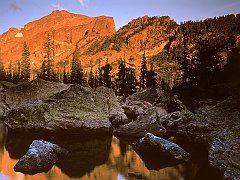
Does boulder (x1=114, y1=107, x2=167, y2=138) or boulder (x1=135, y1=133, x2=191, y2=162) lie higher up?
boulder (x1=114, y1=107, x2=167, y2=138)

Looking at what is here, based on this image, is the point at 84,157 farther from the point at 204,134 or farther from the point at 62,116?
the point at 204,134

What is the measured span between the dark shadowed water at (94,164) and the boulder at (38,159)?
32cm

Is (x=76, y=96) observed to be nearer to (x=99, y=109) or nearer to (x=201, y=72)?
(x=99, y=109)

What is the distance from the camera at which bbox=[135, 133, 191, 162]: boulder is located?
14.2 metres

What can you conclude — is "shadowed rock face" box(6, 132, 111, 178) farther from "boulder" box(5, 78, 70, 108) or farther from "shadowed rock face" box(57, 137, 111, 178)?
"boulder" box(5, 78, 70, 108)

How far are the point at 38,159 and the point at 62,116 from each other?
7.25 metres

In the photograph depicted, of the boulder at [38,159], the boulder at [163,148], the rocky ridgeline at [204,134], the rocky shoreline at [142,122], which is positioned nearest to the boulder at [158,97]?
the rocky shoreline at [142,122]

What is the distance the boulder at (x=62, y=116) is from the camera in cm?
1866

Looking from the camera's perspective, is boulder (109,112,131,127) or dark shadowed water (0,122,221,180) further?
boulder (109,112,131,127)

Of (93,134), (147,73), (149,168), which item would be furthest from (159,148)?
(147,73)

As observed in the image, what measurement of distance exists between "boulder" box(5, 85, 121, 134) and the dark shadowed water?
110cm

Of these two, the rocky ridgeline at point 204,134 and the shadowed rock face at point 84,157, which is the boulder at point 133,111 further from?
the shadowed rock face at point 84,157

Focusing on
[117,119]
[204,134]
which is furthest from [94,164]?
[117,119]

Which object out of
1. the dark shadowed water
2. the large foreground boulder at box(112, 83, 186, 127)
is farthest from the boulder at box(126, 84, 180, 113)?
the dark shadowed water
